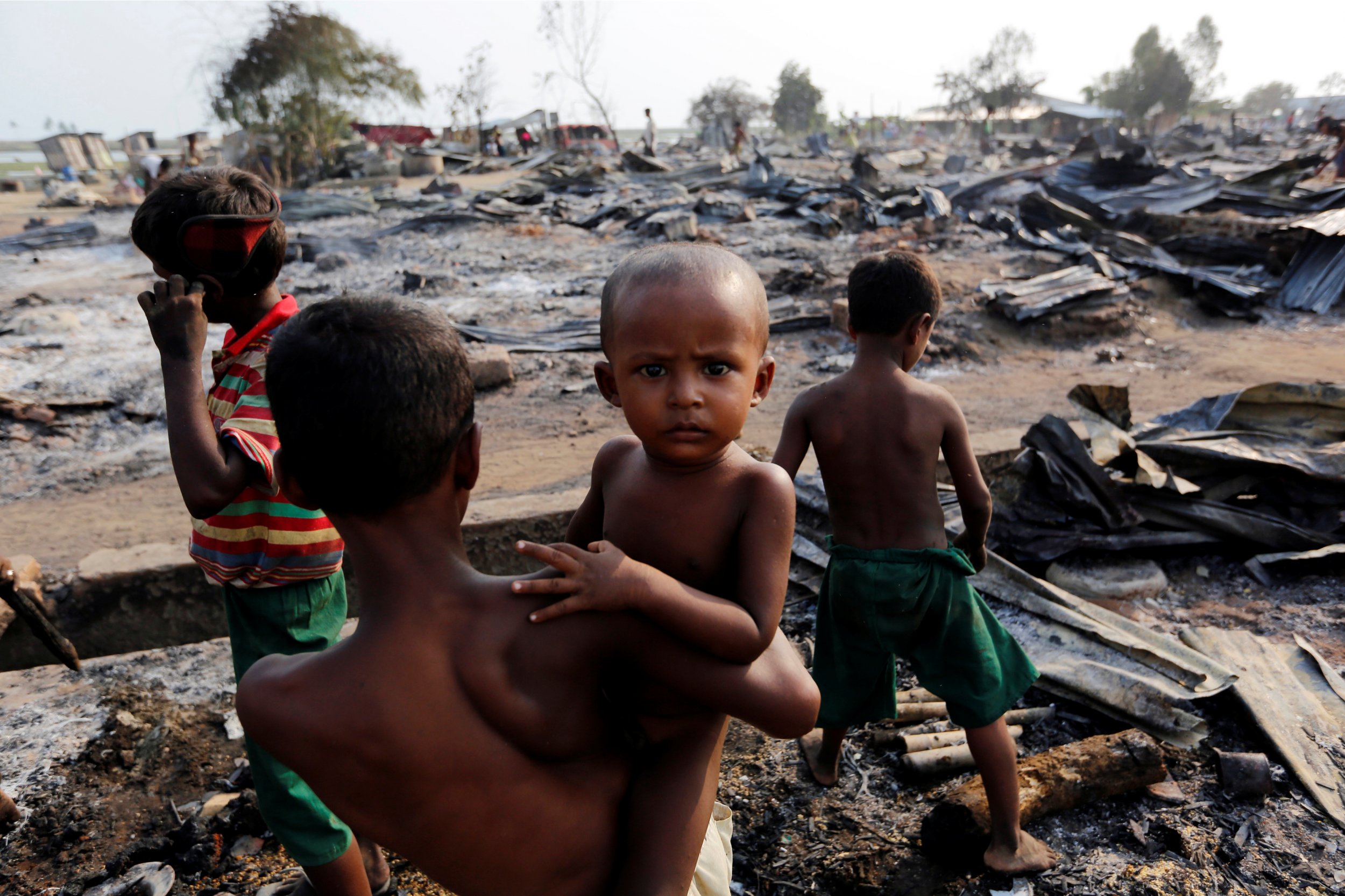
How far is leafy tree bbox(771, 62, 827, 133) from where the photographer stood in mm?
56625

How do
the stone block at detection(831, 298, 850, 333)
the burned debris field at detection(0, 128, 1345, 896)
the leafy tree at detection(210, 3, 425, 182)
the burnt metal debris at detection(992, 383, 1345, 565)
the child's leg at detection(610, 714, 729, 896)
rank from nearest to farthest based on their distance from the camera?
the child's leg at detection(610, 714, 729, 896), the burned debris field at detection(0, 128, 1345, 896), the burnt metal debris at detection(992, 383, 1345, 565), the stone block at detection(831, 298, 850, 333), the leafy tree at detection(210, 3, 425, 182)

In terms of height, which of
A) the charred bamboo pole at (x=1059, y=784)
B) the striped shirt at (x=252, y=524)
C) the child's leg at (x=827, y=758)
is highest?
the striped shirt at (x=252, y=524)

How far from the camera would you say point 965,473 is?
218 cm

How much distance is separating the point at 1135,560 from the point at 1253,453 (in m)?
0.86

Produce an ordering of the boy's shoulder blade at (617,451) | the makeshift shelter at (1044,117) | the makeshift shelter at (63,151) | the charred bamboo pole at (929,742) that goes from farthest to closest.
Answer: the makeshift shelter at (1044,117) < the makeshift shelter at (63,151) < the charred bamboo pole at (929,742) < the boy's shoulder blade at (617,451)

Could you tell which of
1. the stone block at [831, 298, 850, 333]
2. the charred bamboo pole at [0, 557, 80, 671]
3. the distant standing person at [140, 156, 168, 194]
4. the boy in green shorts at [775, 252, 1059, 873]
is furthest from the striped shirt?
the distant standing person at [140, 156, 168, 194]

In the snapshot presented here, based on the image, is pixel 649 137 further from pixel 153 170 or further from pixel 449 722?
pixel 449 722

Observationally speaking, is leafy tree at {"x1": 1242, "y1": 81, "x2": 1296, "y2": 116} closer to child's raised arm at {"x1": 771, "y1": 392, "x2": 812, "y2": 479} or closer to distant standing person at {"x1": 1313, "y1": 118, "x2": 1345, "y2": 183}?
distant standing person at {"x1": 1313, "y1": 118, "x2": 1345, "y2": 183}

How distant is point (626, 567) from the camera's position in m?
1.02

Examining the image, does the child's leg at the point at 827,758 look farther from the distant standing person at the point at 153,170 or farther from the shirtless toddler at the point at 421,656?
the distant standing person at the point at 153,170

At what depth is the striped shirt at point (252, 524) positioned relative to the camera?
1.73 m

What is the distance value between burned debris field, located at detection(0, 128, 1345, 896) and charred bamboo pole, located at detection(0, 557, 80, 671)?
5 centimetres

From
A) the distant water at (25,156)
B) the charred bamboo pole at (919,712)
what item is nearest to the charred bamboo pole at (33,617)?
the charred bamboo pole at (919,712)

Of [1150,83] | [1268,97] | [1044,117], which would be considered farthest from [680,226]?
[1268,97]
